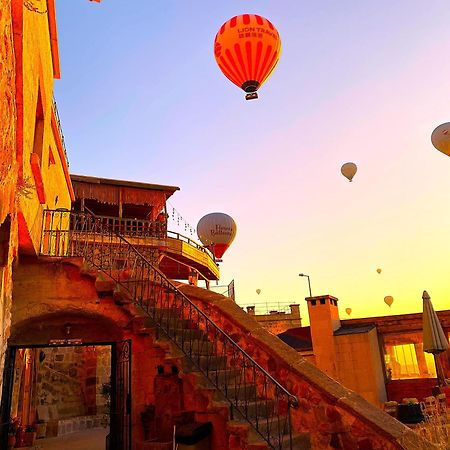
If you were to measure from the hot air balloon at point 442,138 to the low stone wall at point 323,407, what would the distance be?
952cm

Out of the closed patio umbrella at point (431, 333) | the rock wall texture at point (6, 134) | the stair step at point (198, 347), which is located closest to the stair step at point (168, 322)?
the stair step at point (198, 347)

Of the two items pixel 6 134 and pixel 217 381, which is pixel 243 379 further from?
pixel 6 134

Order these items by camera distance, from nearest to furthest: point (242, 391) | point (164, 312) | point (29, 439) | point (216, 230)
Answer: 1. point (242, 391)
2. point (164, 312)
3. point (29, 439)
4. point (216, 230)

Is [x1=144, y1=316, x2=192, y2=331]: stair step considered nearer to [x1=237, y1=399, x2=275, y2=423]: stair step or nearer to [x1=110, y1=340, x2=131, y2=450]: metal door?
[x1=110, y1=340, x2=131, y2=450]: metal door

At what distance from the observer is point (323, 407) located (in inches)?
213

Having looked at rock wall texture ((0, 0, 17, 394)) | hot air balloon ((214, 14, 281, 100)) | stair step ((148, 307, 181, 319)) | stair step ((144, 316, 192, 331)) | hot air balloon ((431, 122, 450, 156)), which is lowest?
stair step ((144, 316, 192, 331))

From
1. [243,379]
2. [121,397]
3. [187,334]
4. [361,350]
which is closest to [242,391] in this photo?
[243,379]

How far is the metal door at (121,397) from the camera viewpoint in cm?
Answer: 759

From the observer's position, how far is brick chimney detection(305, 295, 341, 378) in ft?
49.4

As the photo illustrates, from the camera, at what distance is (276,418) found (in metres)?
5.60

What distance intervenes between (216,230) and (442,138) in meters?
9.56

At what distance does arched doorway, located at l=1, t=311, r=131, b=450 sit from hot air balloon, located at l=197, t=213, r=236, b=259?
21.9ft

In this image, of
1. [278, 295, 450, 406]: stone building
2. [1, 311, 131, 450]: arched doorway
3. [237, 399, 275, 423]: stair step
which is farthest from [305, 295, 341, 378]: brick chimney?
[237, 399, 275, 423]: stair step

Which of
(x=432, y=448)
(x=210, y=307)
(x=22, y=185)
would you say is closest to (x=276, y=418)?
(x=432, y=448)
